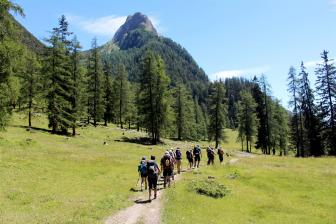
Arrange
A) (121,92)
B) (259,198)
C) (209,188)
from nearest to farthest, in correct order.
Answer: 1. (209,188)
2. (259,198)
3. (121,92)

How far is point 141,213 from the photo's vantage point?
71.6ft

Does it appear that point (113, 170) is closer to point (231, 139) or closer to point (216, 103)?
point (216, 103)

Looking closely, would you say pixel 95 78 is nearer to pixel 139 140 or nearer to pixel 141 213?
pixel 139 140

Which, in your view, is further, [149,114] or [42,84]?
[149,114]

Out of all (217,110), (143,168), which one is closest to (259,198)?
(143,168)

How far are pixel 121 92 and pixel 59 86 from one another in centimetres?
3593

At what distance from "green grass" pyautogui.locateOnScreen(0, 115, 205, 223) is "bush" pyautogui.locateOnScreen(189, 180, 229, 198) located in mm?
4941

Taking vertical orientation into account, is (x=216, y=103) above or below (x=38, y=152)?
above

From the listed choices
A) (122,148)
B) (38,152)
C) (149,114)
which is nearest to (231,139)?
(149,114)

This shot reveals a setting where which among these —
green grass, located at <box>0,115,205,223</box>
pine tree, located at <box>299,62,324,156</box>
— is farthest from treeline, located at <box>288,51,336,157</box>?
green grass, located at <box>0,115,205,223</box>

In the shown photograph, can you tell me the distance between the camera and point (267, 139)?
81.6m

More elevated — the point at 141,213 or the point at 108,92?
the point at 108,92

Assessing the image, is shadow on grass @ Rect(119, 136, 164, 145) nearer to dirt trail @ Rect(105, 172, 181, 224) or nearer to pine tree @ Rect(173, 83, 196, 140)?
pine tree @ Rect(173, 83, 196, 140)

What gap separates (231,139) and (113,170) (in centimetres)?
11296
